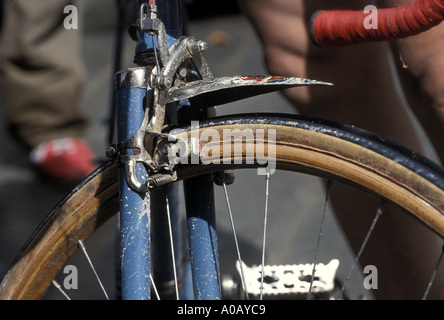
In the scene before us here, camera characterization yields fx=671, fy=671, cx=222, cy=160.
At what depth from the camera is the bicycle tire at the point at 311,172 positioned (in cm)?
106

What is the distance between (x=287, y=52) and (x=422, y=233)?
58 cm

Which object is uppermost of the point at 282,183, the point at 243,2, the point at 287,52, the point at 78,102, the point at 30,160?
the point at 78,102

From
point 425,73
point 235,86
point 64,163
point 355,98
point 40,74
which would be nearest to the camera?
point 235,86

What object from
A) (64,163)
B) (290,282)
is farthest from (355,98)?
(64,163)

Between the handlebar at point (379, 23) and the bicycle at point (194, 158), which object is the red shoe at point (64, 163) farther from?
the handlebar at point (379, 23)

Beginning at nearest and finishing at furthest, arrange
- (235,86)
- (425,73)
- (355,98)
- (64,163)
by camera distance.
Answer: (235,86)
(425,73)
(355,98)
(64,163)

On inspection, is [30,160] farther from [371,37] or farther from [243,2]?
[371,37]

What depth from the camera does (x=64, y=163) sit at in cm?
360

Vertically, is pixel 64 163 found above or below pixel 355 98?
above

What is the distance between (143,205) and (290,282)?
63 cm

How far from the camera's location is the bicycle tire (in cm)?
106

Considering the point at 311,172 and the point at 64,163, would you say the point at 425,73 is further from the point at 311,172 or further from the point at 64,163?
the point at 64,163

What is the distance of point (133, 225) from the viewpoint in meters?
1.20

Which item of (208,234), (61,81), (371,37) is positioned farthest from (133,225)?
(61,81)
